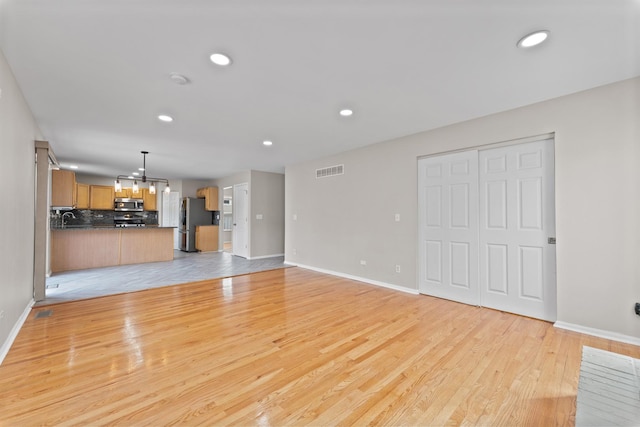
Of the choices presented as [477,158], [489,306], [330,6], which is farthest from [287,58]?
[489,306]

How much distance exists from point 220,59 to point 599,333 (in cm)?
455

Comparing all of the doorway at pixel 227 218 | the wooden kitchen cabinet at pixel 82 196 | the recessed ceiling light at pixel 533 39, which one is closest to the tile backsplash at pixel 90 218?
the wooden kitchen cabinet at pixel 82 196

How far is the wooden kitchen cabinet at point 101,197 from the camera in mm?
8249

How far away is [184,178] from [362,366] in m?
9.19

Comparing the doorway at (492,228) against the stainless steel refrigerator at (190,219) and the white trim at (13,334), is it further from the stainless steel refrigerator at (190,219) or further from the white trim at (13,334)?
the stainless steel refrigerator at (190,219)

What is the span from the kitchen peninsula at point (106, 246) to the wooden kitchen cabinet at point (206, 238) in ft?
5.34

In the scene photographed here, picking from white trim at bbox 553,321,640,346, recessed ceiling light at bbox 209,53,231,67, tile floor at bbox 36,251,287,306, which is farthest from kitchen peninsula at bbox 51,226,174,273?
white trim at bbox 553,321,640,346

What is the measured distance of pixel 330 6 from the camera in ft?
5.74

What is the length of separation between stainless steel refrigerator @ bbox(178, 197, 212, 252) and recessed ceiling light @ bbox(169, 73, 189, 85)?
7.05 meters

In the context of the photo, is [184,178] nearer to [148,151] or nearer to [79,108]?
[148,151]

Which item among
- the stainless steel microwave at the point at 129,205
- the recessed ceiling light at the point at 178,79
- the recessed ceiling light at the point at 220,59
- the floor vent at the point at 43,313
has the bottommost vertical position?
the floor vent at the point at 43,313

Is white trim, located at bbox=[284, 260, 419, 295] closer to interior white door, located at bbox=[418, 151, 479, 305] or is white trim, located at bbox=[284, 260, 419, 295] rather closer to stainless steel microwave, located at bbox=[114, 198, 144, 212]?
interior white door, located at bbox=[418, 151, 479, 305]

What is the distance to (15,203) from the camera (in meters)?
2.65

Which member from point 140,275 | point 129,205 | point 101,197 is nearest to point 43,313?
point 140,275
